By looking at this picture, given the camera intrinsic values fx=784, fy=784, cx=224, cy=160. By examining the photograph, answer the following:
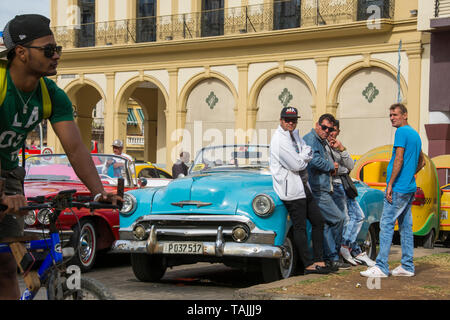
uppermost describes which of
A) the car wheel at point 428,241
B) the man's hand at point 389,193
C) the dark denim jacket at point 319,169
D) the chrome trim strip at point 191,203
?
the dark denim jacket at point 319,169

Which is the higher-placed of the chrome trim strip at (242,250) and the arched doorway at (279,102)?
the arched doorway at (279,102)

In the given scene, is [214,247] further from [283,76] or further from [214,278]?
[283,76]

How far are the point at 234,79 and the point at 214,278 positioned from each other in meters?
22.7

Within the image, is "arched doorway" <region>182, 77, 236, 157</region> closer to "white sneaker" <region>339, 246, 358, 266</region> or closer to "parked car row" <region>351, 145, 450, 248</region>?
"parked car row" <region>351, 145, 450, 248</region>

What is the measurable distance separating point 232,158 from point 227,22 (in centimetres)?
2216

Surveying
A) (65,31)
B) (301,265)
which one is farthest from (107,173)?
(65,31)

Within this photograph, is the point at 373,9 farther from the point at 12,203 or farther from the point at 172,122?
the point at 12,203

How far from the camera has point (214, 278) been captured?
9414 mm

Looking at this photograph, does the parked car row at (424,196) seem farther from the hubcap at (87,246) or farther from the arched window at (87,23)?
the arched window at (87,23)

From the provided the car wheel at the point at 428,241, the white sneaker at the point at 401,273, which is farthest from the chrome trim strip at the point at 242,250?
the car wheel at the point at 428,241

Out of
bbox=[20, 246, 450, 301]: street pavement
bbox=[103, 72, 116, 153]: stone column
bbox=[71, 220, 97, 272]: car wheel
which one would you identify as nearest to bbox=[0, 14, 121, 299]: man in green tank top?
bbox=[20, 246, 450, 301]: street pavement

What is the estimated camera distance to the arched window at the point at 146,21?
3428cm

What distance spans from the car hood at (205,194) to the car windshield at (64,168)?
2306 mm
